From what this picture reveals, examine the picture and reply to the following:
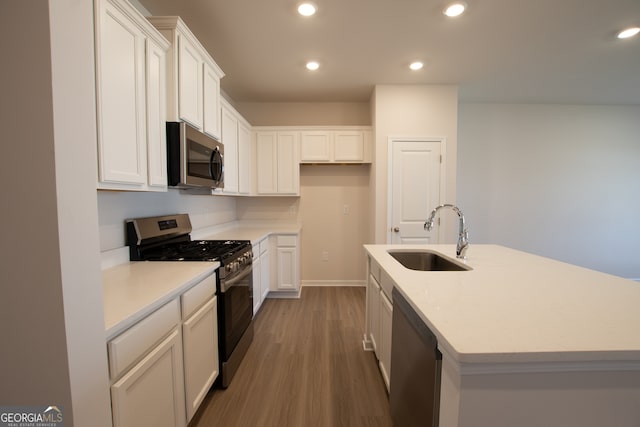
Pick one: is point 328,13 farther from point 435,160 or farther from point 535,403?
point 535,403

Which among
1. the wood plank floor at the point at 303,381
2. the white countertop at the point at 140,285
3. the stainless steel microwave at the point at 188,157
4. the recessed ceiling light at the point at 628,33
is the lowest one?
the wood plank floor at the point at 303,381

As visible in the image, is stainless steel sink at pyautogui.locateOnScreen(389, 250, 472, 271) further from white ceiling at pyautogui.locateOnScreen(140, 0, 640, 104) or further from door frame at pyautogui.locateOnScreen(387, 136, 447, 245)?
white ceiling at pyautogui.locateOnScreen(140, 0, 640, 104)

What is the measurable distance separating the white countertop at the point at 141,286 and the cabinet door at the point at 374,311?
1145 millimetres

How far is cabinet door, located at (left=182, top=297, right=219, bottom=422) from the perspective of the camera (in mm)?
1336

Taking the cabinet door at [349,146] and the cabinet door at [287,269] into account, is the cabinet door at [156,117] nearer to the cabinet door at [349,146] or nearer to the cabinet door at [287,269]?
the cabinet door at [287,269]

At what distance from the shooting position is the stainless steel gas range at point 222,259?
1.69 m

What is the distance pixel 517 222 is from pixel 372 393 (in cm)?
367

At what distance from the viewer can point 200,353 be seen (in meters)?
1.46

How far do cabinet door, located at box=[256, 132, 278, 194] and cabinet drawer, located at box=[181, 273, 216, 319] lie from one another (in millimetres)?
2089

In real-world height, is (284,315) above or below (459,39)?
below

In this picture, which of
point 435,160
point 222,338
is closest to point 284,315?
point 222,338

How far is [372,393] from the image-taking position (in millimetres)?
1732

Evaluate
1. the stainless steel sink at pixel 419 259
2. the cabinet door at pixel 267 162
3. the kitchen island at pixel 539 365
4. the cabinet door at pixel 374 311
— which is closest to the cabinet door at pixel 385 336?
the cabinet door at pixel 374 311

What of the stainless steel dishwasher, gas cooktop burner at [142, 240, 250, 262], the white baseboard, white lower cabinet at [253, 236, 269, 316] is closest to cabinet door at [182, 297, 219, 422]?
gas cooktop burner at [142, 240, 250, 262]
